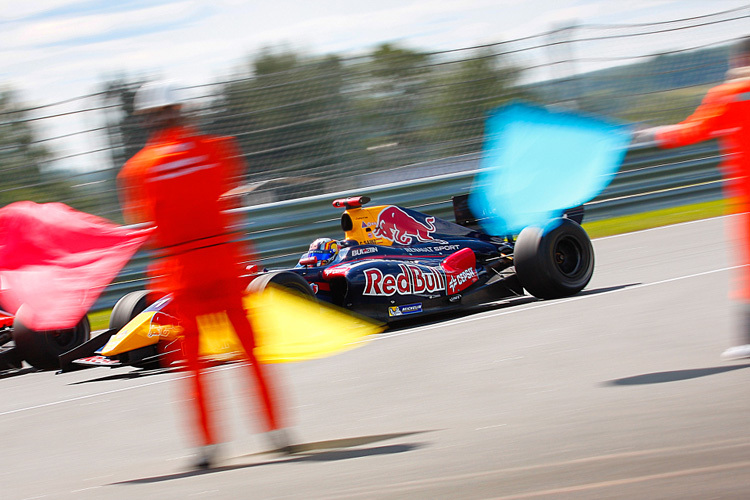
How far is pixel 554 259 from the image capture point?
318 inches

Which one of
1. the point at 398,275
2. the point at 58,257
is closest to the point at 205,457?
the point at 58,257

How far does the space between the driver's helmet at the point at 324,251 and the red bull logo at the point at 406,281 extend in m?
0.62

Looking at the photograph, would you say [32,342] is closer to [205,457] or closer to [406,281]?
[406,281]

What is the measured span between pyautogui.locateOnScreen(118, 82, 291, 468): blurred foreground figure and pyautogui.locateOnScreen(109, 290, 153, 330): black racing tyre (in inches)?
160

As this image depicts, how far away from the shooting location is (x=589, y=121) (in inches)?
279

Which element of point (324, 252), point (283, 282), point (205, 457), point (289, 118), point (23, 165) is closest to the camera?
point (205, 457)

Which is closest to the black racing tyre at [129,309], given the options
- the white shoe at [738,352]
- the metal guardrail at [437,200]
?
the metal guardrail at [437,200]

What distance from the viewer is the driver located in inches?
323

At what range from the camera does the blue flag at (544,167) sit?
288 inches

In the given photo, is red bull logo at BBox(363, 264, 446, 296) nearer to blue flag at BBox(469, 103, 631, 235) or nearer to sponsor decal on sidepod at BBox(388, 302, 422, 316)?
sponsor decal on sidepod at BBox(388, 302, 422, 316)

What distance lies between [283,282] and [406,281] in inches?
46.8

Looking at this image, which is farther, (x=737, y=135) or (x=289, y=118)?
(x=289, y=118)

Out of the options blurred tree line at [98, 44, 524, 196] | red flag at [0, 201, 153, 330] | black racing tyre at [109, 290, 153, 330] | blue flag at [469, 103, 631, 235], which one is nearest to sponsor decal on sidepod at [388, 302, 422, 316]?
blue flag at [469, 103, 631, 235]

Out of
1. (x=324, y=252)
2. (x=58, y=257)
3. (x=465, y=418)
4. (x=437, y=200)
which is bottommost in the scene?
(x=465, y=418)
